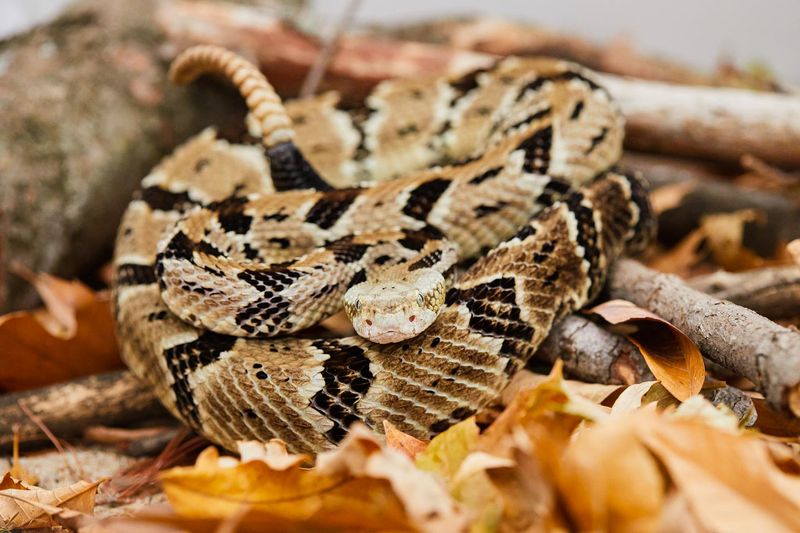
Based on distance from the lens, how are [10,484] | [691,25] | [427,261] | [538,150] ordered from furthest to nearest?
[691,25] → [538,150] → [427,261] → [10,484]

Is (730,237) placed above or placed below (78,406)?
above

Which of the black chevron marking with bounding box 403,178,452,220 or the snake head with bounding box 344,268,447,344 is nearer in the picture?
the snake head with bounding box 344,268,447,344

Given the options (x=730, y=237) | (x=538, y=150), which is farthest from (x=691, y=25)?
(x=538, y=150)

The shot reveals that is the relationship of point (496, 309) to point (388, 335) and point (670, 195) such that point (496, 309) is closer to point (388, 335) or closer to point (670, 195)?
point (388, 335)

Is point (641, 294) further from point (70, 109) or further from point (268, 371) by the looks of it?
point (70, 109)

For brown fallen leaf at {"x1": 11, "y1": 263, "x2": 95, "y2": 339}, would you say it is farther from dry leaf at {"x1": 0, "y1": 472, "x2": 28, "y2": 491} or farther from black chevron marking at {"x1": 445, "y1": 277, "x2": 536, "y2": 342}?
black chevron marking at {"x1": 445, "y1": 277, "x2": 536, "y2": 342}

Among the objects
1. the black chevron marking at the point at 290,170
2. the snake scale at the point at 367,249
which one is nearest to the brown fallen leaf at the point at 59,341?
the snake scale at the point at 367,249

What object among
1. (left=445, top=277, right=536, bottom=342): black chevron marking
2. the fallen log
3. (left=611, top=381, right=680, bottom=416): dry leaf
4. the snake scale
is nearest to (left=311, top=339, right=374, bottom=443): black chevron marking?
the snake scale
